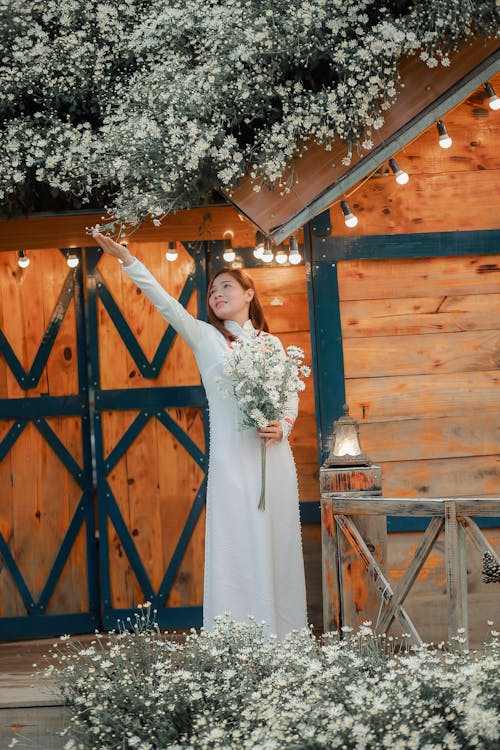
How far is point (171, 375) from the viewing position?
7.11 metres

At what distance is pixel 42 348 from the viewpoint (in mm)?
7172

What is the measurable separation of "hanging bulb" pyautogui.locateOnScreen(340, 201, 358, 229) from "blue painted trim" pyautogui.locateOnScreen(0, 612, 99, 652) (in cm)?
321

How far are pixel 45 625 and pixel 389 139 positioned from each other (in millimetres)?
3909

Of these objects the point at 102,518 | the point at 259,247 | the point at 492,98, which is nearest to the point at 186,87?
the point at 259,247

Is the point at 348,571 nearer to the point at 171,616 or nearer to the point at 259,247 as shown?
the point at 259,247

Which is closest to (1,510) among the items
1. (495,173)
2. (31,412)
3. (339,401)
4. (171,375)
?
(31,412)

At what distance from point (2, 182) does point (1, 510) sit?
230cm

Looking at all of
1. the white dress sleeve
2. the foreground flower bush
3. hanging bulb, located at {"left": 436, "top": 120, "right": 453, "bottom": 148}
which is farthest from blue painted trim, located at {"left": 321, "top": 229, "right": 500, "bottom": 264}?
the foreground flower bush

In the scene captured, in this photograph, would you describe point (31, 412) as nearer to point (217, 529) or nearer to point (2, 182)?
point (2, 182)

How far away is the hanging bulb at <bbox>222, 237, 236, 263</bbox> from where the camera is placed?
693cm

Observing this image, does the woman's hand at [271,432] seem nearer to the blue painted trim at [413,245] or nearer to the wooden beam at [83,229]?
the blue painted trim at [413,245]

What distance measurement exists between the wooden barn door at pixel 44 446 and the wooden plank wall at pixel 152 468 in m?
0.20

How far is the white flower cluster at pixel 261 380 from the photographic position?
5.34 meters

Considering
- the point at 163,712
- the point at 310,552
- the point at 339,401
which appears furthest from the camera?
the point at 310,552
